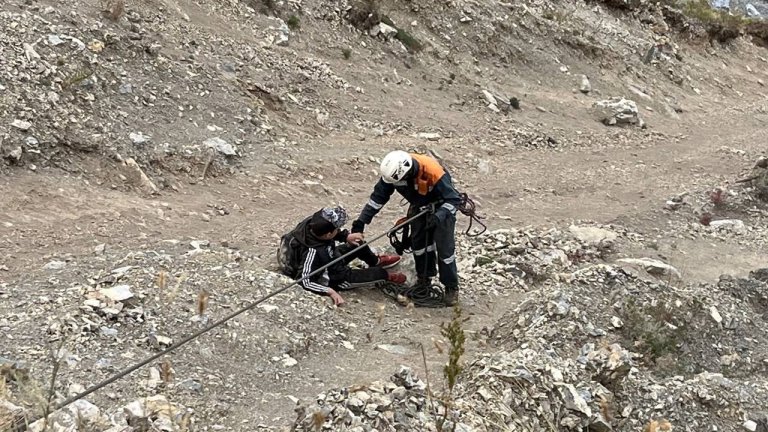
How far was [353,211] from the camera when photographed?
10594mm

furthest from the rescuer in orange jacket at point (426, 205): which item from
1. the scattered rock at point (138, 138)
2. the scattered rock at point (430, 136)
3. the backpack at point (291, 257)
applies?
the scattered rock at point (430, 136)

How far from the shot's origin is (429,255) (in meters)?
7.89

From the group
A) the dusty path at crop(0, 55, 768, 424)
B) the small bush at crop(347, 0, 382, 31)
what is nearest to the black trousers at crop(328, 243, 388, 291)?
the dusty path at crop(0, 55, 768, 424)

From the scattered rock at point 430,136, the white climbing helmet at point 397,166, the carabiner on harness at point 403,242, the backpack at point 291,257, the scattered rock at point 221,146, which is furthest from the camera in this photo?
the scattered rock at point 430,136

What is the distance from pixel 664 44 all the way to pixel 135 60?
57.8ft

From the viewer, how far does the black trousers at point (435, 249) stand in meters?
7.54

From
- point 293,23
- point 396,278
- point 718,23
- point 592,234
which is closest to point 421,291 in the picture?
point 396,278

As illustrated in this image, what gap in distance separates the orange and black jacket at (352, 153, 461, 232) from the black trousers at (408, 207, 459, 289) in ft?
0.38

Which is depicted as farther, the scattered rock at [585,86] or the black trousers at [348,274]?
the scattered rock at [585,86]

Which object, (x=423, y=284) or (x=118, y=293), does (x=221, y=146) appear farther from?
(x=118, y=293)

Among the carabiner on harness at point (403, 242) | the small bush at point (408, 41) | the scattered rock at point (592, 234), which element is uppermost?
the small bush at point (408, 41)

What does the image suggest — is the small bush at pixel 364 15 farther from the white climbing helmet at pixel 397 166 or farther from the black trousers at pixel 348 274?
the white climbing helmet at pixel 397 166

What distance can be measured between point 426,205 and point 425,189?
0.19 metres

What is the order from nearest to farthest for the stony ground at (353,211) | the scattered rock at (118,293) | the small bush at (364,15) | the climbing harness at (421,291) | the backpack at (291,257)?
1. the stony ground at (353,211)
2. the scattered rock at (118,293)
3. the backpack at (291,257)
4. the climbing harness at (421,291)
5. the small bush at (364,15)
